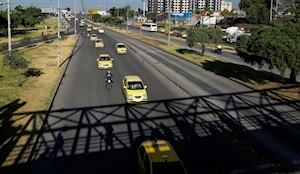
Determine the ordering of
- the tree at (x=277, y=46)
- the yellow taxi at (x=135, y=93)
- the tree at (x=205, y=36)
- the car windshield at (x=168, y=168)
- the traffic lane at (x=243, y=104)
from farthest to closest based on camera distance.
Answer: the tree at (x=205, y=36)
the tree at (x=277, y=46)
the yellow taxi at (x=135, y=93)
the traffic lane at (x=243, y=104)
the car windshield at (x=168, y=168)

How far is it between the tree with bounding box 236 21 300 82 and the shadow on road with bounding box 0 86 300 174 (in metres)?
2.88

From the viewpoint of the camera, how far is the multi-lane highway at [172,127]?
13.3 metres

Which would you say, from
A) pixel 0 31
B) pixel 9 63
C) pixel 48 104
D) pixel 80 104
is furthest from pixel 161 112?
pixel 0 31

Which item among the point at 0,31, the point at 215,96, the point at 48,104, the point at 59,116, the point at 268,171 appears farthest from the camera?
the point at 0,31

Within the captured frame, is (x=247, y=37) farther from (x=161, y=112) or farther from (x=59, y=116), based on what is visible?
(x=59, y=116)

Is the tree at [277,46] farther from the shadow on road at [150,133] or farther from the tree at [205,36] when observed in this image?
the tree at [205,36]

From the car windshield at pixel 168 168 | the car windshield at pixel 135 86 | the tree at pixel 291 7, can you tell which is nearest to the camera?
the car windshield at pixel 168 168

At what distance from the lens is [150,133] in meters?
16.3

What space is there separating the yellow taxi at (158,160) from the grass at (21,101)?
540 cm

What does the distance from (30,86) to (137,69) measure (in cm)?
1305

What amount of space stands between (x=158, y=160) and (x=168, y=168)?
1.50 ft

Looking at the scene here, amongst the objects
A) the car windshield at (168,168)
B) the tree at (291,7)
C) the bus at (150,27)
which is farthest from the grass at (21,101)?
the bus at (150,27)

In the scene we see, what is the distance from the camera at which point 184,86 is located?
89.4 ft

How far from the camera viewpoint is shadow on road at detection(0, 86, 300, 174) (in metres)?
13.0
